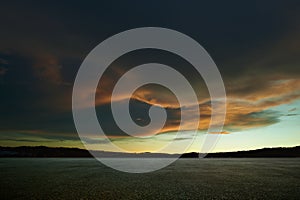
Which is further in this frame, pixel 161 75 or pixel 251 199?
pixel 161 75

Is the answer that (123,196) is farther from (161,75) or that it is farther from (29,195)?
(161,75)

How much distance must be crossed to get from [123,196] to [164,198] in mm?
6504

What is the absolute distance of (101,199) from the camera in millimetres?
33094

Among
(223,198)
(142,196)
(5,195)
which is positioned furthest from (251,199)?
(5,195)

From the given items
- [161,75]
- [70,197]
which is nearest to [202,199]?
[70,197]

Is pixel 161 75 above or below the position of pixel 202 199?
above

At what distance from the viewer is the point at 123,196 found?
117 ft

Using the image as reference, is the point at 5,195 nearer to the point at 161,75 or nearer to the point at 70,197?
the point at 70,197

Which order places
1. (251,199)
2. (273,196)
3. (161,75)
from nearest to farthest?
(251,199) → (273,196) → (161,75)

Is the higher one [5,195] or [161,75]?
[161,75]

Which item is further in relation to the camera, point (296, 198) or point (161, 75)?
point (161, 75)

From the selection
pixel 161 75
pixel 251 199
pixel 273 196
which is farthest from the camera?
pixel 161 75

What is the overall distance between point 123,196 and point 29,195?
14.2 meters

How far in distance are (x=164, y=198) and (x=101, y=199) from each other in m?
9.18
